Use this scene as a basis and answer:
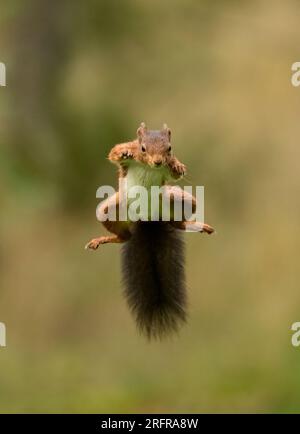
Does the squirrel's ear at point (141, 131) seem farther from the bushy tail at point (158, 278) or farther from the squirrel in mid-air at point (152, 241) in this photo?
the bushy tail at point (158, 278)

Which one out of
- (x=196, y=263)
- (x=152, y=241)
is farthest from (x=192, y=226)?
(x=196, y=263)

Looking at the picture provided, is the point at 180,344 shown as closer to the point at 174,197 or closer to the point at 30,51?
the point at 30,51

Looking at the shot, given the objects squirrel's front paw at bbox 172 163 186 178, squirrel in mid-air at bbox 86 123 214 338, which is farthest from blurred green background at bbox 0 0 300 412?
squirrel's front paw at bbox 172 163 186 178

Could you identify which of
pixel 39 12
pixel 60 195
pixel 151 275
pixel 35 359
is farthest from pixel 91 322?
pixel 151 275

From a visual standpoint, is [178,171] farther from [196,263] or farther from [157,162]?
[196,263]

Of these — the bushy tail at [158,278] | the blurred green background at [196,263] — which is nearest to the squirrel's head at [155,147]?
the bushy tail at [158,278]

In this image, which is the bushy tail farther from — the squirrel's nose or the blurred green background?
the blurred green background

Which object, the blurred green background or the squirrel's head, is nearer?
the squirrel's head
